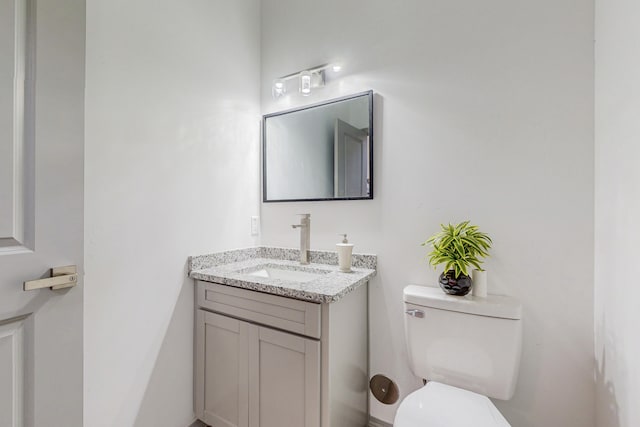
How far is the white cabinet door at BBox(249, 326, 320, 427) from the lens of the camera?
3.72 feet

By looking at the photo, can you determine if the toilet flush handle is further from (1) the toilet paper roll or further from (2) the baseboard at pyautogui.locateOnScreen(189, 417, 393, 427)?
(2) the baseboard at pyautogui.locateOnScreen(189, 417, 393, 427)

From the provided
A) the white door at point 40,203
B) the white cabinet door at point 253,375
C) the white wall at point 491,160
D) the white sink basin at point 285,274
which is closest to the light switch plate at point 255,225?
the white sink basin at point 285,274

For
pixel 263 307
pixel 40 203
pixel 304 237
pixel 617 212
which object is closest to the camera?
pixel 40 203

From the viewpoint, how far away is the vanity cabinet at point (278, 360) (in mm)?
1133

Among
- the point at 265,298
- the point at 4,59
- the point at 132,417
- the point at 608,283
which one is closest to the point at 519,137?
the point at 608,283

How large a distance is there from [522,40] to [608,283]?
103 cm

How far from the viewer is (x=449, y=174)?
1357 mm

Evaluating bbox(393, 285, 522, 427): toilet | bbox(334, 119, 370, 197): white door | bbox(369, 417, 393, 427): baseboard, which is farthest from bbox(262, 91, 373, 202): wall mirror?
bbox(369, 417, 393, 427): baseboard

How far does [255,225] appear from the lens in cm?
189

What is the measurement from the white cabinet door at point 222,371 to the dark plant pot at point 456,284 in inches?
35.6

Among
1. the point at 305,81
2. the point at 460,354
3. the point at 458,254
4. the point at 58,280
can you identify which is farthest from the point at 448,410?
the point at 305,81

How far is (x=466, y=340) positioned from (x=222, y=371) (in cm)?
113

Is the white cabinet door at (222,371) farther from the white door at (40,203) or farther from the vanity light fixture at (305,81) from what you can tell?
the vanity light fixture at (305,81)

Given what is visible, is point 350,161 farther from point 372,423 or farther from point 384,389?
point 372,423
